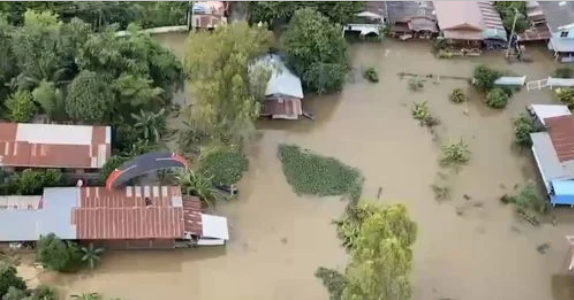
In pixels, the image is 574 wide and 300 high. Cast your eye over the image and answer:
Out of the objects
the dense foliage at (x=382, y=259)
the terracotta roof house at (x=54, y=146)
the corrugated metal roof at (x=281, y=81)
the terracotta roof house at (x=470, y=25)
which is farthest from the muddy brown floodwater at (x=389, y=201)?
the terracotta roof house at (x=54, y=146)

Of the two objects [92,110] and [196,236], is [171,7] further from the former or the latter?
[196,236]

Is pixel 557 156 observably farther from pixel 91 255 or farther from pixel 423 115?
pixel 91 255

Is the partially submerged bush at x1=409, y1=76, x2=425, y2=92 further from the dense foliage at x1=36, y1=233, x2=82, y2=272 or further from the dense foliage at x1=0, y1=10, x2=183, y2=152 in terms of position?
the dense foliage at x1=36, y1=233, x2=82, y2=272

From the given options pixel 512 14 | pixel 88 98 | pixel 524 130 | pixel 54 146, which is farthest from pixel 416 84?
pixel 54 146

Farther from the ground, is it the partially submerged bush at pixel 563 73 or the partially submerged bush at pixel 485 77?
the partially submerged bush at pixel 563 73

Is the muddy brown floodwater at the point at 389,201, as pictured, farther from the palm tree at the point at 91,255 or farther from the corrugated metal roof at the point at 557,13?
the corrugated metal roof at the point at 557,13

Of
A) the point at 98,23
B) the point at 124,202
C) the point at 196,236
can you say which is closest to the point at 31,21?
the point at 98,23
